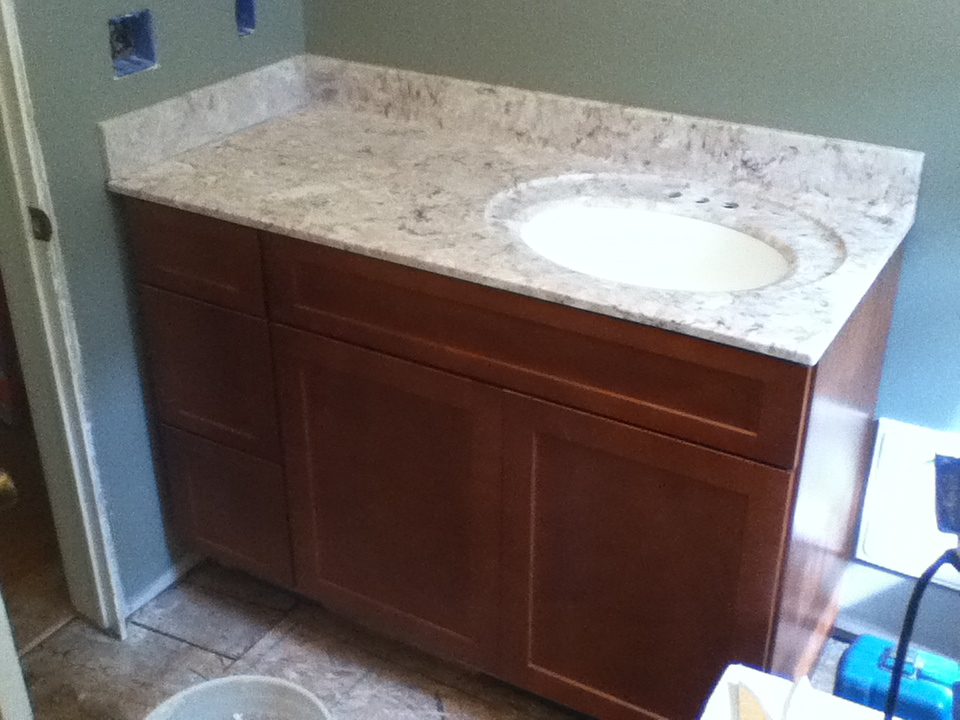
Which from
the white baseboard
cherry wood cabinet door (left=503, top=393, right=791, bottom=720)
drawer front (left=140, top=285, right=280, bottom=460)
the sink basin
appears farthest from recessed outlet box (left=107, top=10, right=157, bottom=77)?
the white baseboard

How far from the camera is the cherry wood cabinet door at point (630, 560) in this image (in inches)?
54.9

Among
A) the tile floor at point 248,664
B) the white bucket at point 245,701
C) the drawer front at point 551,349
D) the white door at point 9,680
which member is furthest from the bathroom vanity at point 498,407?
the white door at point 9,680

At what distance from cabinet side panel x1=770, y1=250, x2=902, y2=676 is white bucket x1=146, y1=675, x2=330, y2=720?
2.32ft

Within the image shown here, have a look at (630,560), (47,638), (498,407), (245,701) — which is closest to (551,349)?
(498,407)

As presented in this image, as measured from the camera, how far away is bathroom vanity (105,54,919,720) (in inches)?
53.7

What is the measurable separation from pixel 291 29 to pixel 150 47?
0.37 metres

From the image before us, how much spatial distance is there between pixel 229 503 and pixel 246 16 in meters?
0.91

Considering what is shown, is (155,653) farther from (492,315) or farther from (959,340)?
(959,340)

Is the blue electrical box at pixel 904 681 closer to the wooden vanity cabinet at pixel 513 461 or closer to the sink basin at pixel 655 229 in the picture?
the wooden vanity cabinet at pixel 513 461

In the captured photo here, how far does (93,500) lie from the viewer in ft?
6.19

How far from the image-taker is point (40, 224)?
167 centimetres

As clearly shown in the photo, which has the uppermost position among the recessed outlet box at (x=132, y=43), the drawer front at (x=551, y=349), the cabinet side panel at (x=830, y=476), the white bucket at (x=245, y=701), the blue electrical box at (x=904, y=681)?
the recessed outlet box at (x=132, y=43)

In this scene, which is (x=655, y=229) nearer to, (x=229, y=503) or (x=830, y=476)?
(x=830, y=476)

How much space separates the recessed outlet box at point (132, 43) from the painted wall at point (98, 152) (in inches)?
0.5
